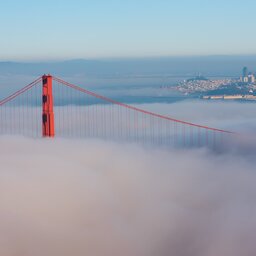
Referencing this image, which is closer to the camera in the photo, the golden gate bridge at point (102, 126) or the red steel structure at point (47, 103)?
the red steel structure at point (47, 103)

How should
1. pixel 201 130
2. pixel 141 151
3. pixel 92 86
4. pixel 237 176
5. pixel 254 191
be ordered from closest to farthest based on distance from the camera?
1. pixel 254 191
2. pixel 237 176
3. pixel 141 151
4. pixel 201 130
5. pixel 92 86

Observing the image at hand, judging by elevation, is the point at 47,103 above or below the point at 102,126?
above

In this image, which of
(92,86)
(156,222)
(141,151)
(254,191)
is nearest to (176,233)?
(156,222)

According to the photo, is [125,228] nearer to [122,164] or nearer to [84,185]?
[84,185]

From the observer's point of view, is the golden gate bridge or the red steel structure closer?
the red steel structure

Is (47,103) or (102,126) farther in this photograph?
(102,126)

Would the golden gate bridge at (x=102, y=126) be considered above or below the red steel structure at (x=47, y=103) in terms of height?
below

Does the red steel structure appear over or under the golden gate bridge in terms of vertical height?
over

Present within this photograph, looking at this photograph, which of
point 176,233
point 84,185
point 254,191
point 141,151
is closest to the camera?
point 176,233

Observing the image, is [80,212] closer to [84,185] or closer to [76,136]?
[84,185]

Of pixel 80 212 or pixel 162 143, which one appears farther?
pixel 162 143
